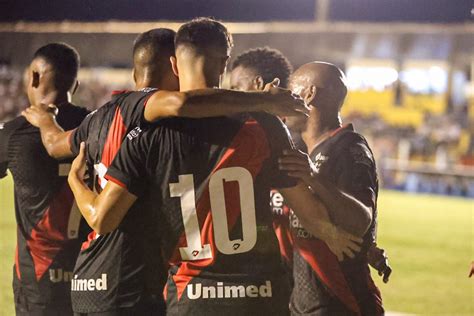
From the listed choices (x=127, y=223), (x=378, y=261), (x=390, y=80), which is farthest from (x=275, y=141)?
(x=390, y=80)

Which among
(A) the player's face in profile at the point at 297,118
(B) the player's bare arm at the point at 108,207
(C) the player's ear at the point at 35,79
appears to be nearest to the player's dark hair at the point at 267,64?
(A) the player's face in profile at the point at 297,118

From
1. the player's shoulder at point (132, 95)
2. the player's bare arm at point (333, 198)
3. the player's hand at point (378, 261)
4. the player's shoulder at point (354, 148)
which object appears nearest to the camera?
the player's bare arm at point (333, 198)

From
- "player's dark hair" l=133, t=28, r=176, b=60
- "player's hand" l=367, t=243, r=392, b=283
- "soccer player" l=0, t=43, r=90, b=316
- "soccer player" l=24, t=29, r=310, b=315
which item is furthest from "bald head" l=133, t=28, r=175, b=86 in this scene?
"player's hand" l=367, t=243, r=392, b=283

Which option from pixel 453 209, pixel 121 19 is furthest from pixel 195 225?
pixel 121 19

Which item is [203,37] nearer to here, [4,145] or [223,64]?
[223,64]

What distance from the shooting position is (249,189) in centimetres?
320

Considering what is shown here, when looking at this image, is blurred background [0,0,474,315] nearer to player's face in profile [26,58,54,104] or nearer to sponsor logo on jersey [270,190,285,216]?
sponsor logo on jersey [270,190,285,216]

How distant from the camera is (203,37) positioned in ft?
10.7

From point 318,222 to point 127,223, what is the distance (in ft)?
2.63

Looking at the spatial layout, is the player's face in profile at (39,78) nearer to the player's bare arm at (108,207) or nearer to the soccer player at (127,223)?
the soccer player at (127,223)

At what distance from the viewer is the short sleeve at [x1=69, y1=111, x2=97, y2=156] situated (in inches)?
142

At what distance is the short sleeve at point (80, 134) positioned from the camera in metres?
3.60

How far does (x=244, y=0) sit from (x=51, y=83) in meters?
25.8

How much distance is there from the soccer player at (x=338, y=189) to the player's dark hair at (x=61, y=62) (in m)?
1.27
